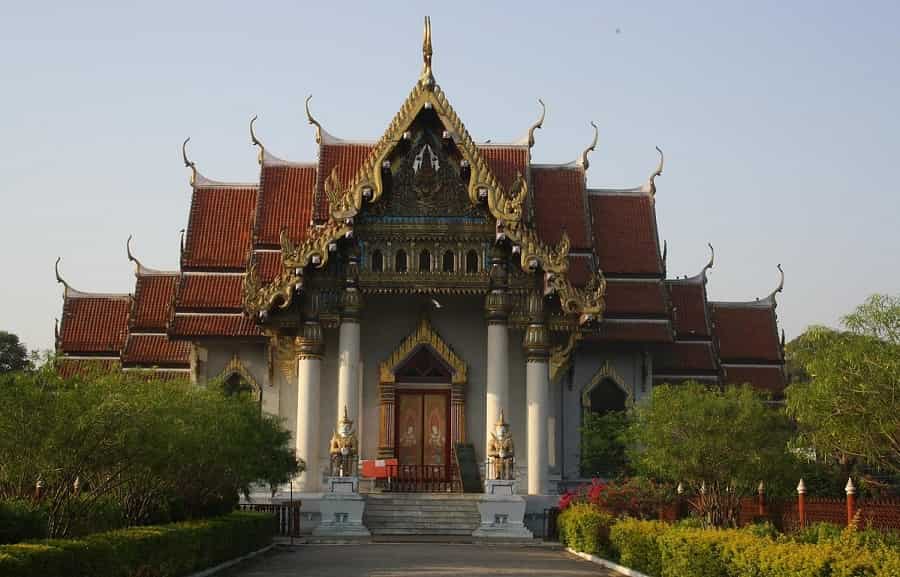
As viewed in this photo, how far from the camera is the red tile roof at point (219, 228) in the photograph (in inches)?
1359

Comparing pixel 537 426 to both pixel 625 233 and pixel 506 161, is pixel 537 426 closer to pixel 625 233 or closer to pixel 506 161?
pixel 625 233

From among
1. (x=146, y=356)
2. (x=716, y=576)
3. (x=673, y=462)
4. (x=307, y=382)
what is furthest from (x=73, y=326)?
(x=716, y=576)

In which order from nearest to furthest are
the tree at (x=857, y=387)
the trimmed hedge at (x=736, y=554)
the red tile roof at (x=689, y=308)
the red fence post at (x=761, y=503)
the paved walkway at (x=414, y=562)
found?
the trimmed hedge at (x=736, y=554) < the tree at (x=857, y=387) < the paved walkway at (x=414, y=562) < the red fence post at (x=761, y=503) < the red tile roof at (x=689, y=308)

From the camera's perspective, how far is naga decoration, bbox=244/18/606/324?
3044cm

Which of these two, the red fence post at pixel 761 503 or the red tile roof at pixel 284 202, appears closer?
the red fence post at pixel 761 503

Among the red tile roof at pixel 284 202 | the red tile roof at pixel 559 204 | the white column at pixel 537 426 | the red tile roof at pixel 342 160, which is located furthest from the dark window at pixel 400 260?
the red tile roof at pixel 559 204

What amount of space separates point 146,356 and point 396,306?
6413mm

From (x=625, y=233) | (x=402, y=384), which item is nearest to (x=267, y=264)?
(x=402, y=384)

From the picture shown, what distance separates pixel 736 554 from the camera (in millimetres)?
15297

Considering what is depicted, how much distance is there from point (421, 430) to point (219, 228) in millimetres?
7454

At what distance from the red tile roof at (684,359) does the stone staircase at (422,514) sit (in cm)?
754

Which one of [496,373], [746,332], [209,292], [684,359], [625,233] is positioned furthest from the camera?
[746,332]

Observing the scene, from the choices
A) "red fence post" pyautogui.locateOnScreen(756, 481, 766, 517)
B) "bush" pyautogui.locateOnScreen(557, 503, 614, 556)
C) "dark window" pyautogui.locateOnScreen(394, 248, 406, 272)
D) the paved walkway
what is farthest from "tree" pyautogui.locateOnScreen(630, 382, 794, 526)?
"dark window" pyautogui.locateOnScreen(394, 248, 406, 272)

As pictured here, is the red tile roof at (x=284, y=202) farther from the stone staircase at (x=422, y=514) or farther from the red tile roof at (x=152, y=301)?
the stone staircase at (x=422, y=514)
